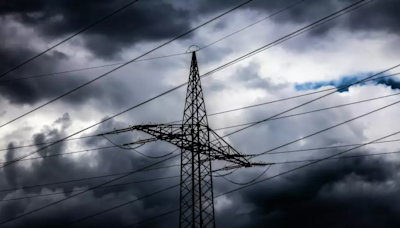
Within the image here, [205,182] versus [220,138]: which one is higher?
[220,138]

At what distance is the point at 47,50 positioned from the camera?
85.4 ft

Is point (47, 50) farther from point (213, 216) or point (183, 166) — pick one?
point (213, 216)

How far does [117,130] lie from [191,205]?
6.63 meters

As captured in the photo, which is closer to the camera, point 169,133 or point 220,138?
point 169,133

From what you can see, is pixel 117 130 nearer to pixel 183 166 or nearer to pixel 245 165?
pixel 183 166

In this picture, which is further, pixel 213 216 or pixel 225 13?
pixel 213 216

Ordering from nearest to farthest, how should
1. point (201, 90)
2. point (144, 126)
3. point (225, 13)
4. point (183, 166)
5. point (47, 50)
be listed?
point (225, 13) < point (47, 50) < point (144, 126) < point (183, 166) < point (201, 90)

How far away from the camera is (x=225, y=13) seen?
2375cm

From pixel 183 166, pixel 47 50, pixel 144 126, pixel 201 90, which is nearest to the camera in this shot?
pixel 47 50

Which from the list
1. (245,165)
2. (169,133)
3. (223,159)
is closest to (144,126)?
(169,133)

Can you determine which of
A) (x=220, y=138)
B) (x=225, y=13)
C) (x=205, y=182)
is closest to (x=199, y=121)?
(x=220, y=138)

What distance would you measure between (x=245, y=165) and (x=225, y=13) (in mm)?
13909

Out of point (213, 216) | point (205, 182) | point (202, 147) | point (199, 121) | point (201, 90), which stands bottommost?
point (213, 216)

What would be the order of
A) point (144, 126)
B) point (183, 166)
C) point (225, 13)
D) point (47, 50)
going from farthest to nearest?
point (183, 166)
point (144, 126)
point (47, 50)
point (225, 13)
